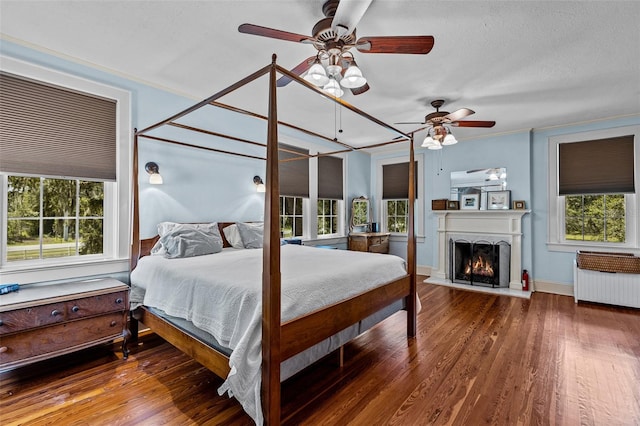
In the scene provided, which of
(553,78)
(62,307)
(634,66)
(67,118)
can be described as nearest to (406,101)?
(553,78)

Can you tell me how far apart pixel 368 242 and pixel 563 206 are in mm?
3171

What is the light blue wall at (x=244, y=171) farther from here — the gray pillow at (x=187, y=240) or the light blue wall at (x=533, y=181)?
the gray pillow at (x=187, y=240)

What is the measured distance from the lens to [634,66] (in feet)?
9.20

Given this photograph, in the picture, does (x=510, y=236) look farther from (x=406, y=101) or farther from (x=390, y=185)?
(x=406, y=101)

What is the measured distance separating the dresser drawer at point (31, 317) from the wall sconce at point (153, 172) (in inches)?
54.2

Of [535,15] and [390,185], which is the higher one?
[535,15]

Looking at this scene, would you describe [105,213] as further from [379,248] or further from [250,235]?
[379,248]

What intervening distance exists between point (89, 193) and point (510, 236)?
19.1ft

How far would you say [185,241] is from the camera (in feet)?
9.84

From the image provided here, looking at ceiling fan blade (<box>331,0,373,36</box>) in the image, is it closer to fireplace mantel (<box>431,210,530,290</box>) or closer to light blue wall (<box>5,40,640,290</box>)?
light blue wall (<box>5,40,640,290</box>)

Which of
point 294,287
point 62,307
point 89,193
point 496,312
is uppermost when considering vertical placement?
point 89,193

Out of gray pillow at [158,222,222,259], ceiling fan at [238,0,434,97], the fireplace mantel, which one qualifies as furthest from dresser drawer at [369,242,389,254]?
ceiling fan at [238,0,434,97]

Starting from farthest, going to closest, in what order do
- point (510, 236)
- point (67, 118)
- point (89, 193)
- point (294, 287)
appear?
point (510, 236) < point (89, 193) < point (67, 118) < point (294, 287)

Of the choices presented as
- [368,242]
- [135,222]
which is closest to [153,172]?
[135,222]
